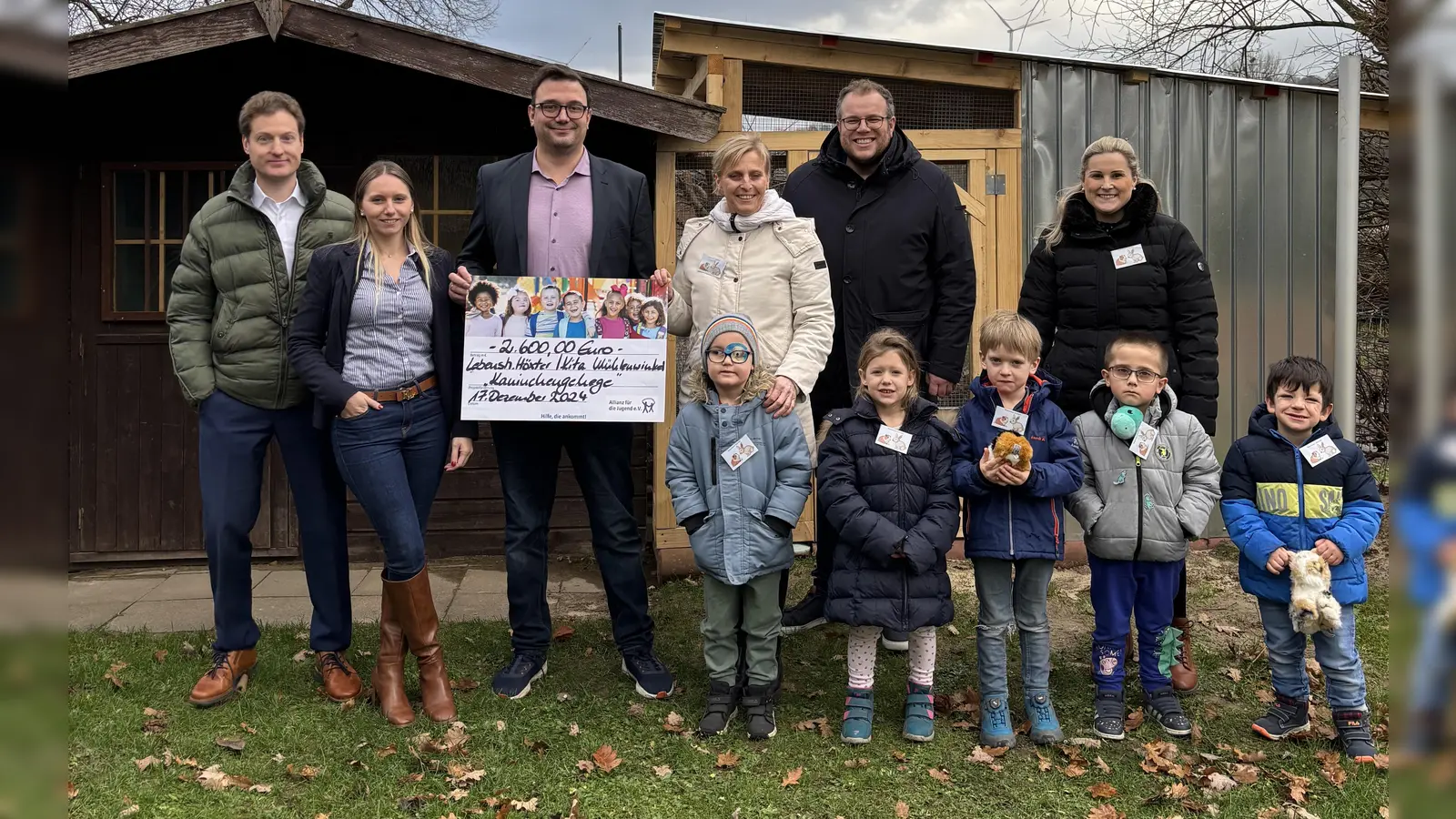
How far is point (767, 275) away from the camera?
159 inches

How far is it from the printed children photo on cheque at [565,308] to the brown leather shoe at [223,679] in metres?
1.57

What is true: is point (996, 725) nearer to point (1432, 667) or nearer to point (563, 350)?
point (563, 350)

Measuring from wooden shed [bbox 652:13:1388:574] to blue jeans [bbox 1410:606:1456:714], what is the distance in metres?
5.70

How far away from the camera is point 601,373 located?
4.13m

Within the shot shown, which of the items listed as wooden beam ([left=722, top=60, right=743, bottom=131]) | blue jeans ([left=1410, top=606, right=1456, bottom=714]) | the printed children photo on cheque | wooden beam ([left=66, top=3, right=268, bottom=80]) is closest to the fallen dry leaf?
the printed children photo on cheque

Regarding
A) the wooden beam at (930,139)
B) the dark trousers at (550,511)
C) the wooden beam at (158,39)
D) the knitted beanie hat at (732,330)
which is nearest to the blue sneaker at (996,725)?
the dark trousers at (550,511)

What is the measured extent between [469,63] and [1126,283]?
3427 mm

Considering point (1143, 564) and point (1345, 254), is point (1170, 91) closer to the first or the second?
point (1345, 254)

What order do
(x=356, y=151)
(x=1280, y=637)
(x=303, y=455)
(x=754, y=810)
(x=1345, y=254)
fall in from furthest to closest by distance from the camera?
(x=356, y=151) → (x=1345, y=254) → (x=303, y=455) → (x=1280, y=637) → (x=754, y=810)

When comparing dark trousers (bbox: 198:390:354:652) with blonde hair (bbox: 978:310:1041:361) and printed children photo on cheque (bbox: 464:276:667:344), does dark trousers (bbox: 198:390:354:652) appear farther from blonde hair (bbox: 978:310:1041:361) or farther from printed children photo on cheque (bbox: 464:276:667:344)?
blonde hair (bbox: 978:310:1041:361)

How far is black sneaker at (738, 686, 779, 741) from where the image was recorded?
12.6 feet

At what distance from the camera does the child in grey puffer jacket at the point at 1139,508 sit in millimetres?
3875

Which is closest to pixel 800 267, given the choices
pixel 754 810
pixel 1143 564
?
pixel 1143 564

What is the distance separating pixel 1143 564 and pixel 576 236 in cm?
245
